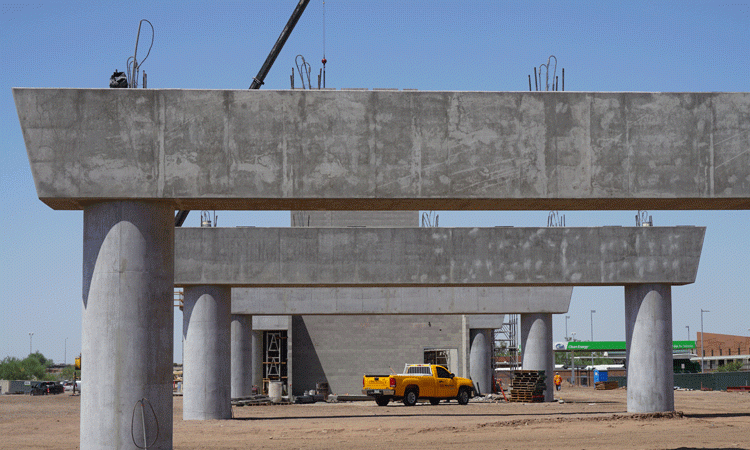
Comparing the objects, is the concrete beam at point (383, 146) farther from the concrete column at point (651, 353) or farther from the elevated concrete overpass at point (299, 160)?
the concrete column at point (651, 353)

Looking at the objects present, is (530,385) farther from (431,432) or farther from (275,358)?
(431,432)

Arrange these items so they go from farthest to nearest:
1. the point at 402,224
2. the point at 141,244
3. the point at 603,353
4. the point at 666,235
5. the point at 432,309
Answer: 1. the point at 603,353
2. the point at 402,224
3. the point at 432,309
4. the point at 666,235
5. the point at 141,244

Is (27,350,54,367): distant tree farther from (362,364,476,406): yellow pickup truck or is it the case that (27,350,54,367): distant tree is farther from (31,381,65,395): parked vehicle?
(362,364,476,406): yellow pickup truck

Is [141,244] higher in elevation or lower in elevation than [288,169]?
lower

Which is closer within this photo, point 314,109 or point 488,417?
point 314,109

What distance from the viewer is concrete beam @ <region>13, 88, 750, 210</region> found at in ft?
39.5

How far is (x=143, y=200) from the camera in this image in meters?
12.2

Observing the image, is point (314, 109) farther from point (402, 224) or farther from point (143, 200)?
point (402, 224)

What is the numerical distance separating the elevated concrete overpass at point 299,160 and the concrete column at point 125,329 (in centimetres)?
2

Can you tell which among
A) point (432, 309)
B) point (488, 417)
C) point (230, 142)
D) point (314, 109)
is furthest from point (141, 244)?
point (432, 309)

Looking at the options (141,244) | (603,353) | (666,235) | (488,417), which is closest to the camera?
(141,244)

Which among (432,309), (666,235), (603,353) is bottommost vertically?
(603,353)

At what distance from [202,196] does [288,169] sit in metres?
1.27

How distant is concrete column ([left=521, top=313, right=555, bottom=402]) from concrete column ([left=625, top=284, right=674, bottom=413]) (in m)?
13.7
